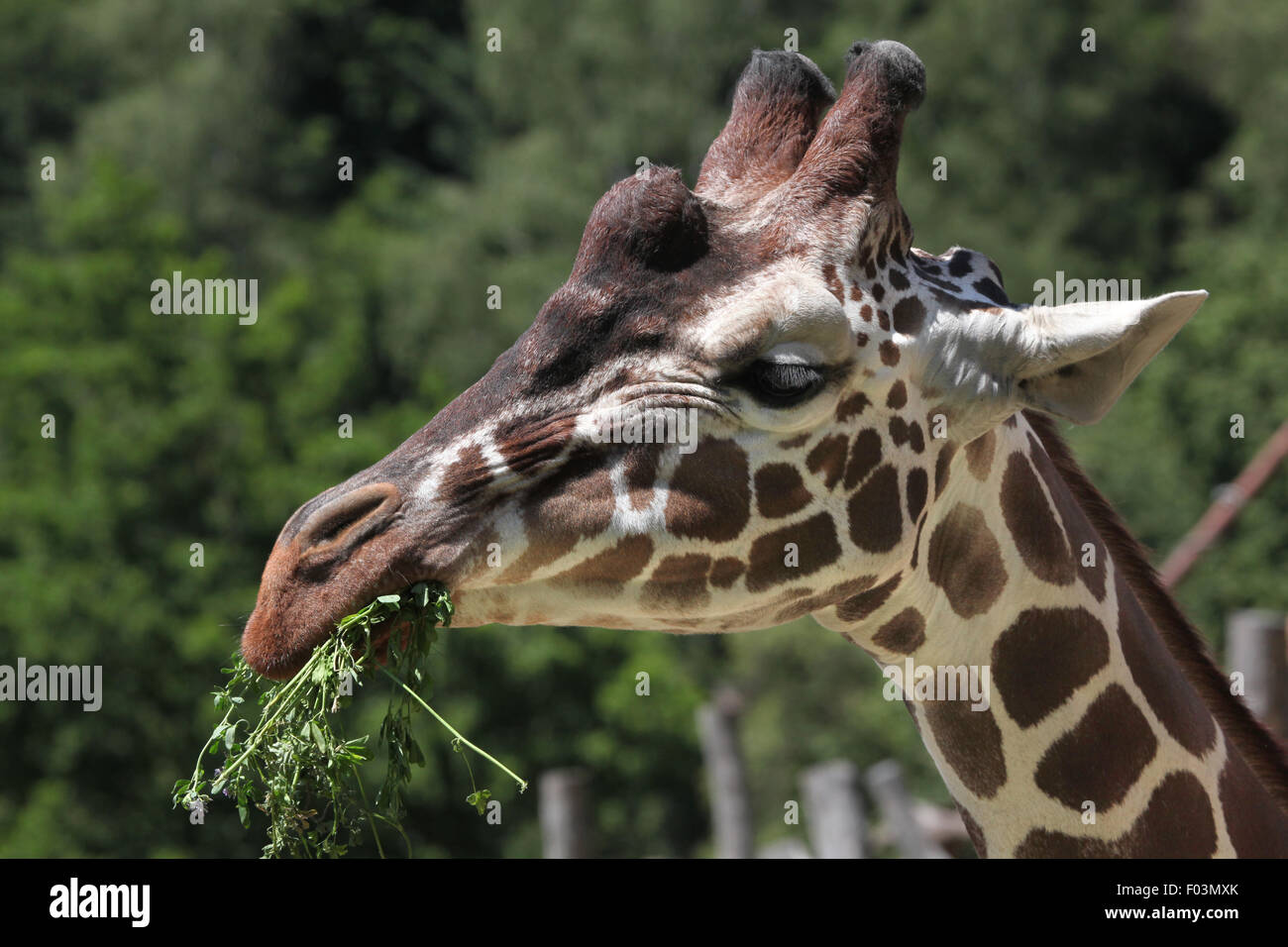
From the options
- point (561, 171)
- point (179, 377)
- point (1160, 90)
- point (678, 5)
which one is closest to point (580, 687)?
point (179, 377)

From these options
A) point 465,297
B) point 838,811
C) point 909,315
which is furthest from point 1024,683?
point 465,297

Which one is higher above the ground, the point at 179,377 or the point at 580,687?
the point at 179,377

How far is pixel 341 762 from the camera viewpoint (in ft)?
9.57

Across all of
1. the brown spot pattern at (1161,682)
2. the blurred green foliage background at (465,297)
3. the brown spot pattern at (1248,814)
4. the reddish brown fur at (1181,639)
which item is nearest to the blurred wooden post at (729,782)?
the blurred green foliage background at (465,297)

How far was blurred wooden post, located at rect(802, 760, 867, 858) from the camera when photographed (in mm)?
10945

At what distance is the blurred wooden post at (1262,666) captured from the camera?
7.86 metres

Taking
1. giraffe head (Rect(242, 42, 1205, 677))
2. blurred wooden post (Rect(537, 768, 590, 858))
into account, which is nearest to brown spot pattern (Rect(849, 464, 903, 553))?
giraffe head (Rect(242, 42, 1205, 677))

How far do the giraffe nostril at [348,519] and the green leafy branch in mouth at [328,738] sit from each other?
141mm

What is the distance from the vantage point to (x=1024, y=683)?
312 cm

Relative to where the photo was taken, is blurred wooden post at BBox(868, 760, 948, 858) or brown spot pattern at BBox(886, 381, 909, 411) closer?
brown spot pattern at BBox(886, 381, 909, 411)

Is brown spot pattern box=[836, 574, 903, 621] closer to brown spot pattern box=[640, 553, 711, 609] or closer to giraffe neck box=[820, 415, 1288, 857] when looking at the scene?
giraffe neck box=[820, 415, 1288, 857]

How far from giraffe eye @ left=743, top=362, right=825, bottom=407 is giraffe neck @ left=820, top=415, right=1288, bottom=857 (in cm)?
35
